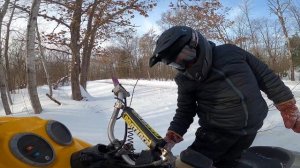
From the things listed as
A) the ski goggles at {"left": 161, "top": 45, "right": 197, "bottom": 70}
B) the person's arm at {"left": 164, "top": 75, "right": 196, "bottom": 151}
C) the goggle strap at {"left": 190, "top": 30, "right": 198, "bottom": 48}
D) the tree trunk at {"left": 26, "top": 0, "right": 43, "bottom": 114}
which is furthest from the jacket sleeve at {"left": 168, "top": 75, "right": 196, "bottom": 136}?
the tree trunk at {"left": 26, "top": 0, "right": 43, "bottom": 114}

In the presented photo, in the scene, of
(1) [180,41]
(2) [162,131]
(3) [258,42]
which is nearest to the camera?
(1) [180,41]

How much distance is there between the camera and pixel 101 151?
7.88 feet

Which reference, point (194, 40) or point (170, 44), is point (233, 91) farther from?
point (170, 44)

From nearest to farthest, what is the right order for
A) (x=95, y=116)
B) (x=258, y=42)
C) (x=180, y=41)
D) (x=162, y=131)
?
(x=180, y=41) → (x=162, y=131) → (x=95, y=116) → (x=258, y=42)

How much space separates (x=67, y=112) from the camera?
34.9 feet

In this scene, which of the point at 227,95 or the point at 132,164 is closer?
the point at 132,164

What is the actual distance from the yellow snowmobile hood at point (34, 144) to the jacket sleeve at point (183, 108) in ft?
2.58

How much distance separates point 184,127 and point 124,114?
3.04 feet

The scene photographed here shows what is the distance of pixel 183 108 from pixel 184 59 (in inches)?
24.5

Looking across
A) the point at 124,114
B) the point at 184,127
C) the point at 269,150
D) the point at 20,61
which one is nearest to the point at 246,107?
the point at 269,150

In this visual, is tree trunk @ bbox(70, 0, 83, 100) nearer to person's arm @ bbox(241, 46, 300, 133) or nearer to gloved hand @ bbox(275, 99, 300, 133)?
person's arm @ bbox(241, 46, 300, 133)

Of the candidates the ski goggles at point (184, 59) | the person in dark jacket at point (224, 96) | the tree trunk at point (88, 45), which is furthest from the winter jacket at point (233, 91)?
the tree trunk at point (88, 45)

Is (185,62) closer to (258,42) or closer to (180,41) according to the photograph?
(180,41)

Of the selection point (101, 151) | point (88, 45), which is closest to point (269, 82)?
point (101, 151)
